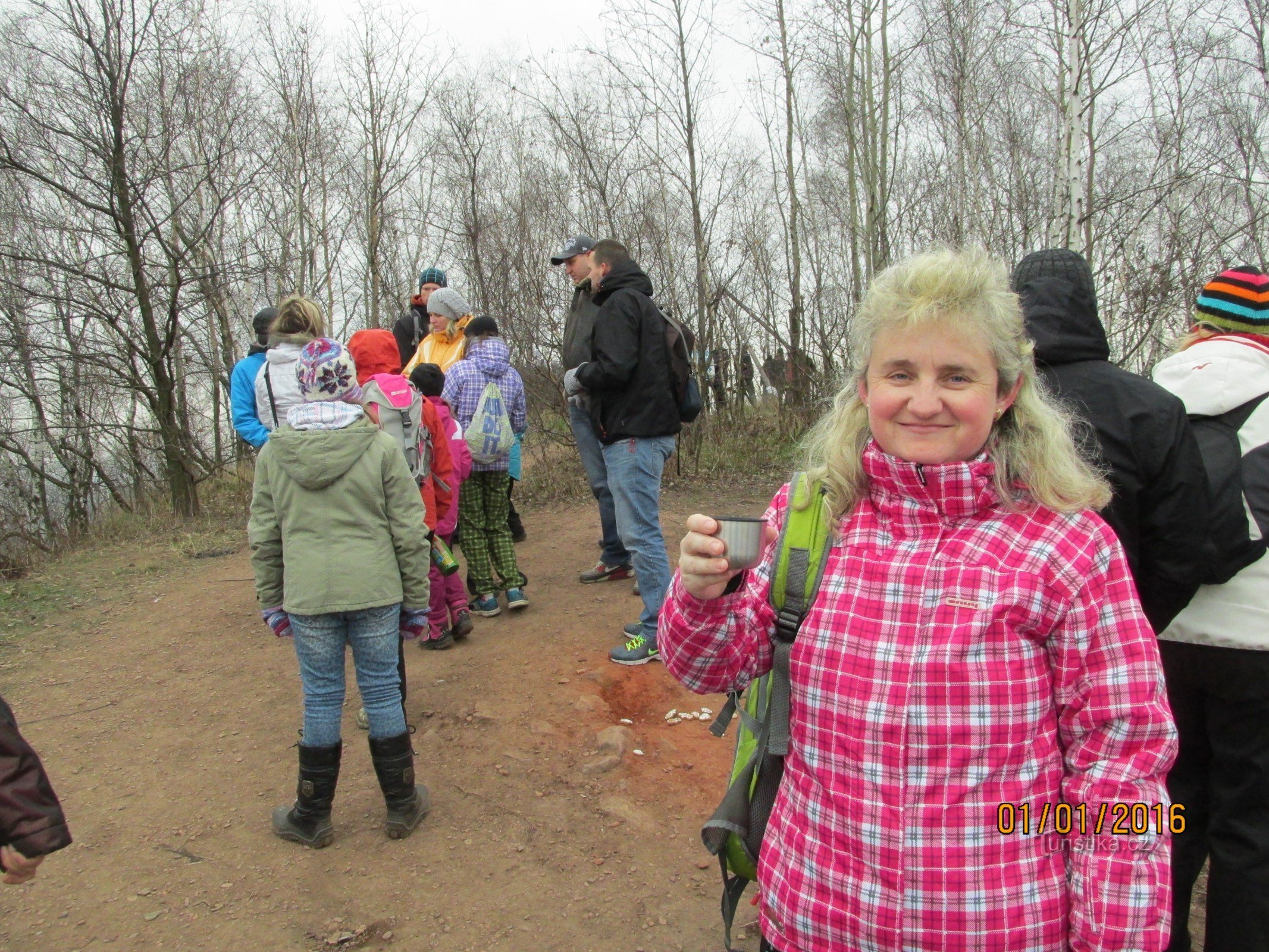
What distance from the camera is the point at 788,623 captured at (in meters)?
1.50

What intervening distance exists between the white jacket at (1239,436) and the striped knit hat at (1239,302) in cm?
9

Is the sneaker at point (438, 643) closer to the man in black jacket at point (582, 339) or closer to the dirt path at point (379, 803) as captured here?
the dirt path at point (379, 803)

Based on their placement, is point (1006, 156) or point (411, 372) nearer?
point (411, 372)

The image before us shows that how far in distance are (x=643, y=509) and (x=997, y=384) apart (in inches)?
117

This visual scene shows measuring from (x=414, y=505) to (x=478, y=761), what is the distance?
1267 mm

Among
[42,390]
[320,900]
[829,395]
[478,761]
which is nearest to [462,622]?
[478,761]

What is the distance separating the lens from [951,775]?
4.42ft

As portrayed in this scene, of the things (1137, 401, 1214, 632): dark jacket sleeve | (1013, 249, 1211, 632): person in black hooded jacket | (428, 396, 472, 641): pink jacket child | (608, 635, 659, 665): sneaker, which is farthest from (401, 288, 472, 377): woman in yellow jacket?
(1137, 401, 1214, 632): dark jacket sleeve

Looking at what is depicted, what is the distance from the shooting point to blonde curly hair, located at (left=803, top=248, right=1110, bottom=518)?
144cm

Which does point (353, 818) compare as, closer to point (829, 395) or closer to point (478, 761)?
point (478, 761)

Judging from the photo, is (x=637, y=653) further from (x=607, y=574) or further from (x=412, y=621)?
(x=412, y=621)

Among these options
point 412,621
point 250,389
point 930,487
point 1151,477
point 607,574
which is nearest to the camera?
point 930,487

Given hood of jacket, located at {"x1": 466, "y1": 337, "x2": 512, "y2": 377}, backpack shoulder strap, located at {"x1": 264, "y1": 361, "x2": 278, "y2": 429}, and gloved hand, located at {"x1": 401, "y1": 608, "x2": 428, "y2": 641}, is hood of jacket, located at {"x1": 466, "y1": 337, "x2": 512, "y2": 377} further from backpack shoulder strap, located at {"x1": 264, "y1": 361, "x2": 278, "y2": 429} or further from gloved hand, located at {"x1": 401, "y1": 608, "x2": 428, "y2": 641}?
gloved hand, located at {"x1": 401, "y1": 608, "x2": 428, "y2": 641}
